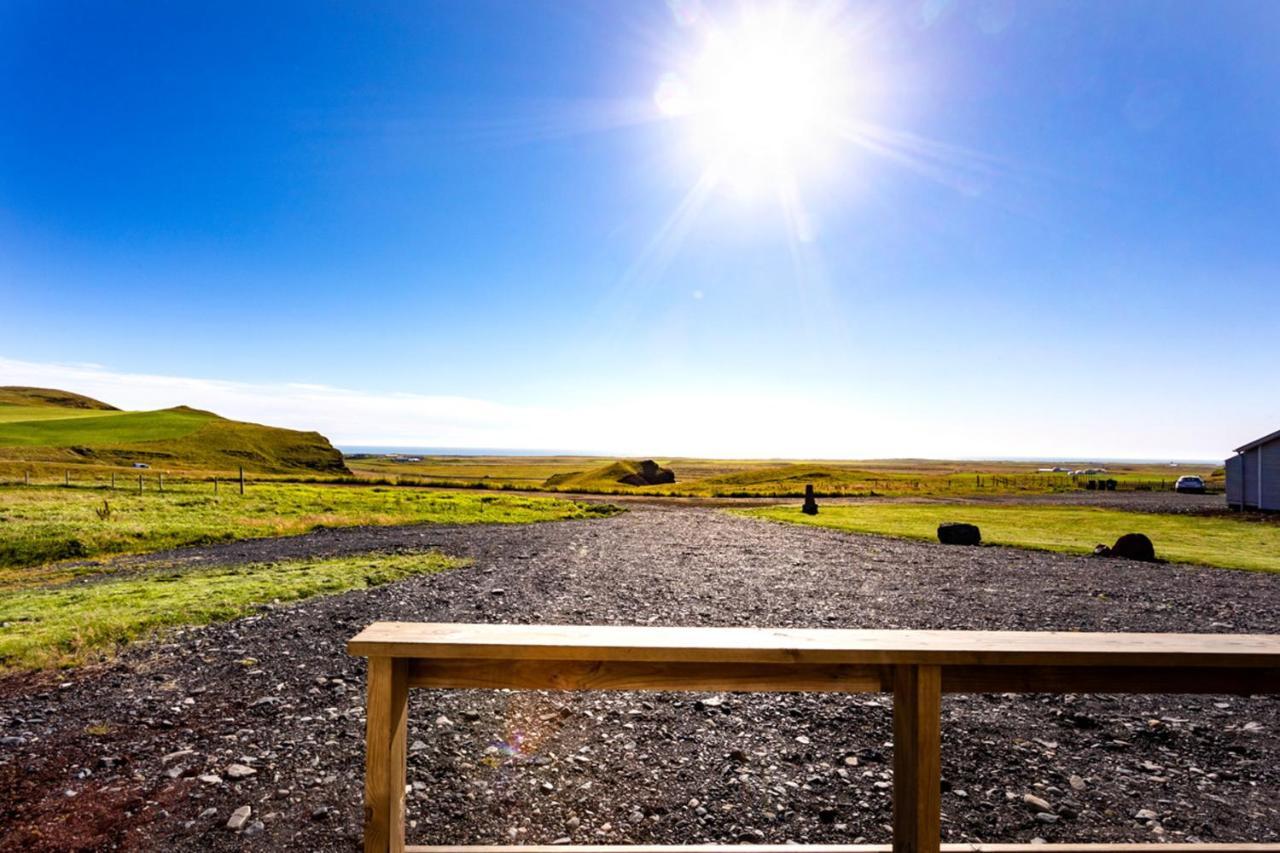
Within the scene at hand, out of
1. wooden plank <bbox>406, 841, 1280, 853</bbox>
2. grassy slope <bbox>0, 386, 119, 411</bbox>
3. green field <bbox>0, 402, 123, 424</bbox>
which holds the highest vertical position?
grassy slope <bbox>0, 386, 119, 411</bbox>

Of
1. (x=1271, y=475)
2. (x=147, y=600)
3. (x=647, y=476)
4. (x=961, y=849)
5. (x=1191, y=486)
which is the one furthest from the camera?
(x=647, y=476)

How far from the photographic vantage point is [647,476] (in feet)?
285

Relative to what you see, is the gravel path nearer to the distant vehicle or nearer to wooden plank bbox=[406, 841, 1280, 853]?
wooden plank bbox=[406, 841, 1280, 853]

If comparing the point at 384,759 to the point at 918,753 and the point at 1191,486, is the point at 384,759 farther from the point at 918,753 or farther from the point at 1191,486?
the point at 1191,486

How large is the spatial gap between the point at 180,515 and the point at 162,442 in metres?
87.9

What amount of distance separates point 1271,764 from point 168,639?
1371cm

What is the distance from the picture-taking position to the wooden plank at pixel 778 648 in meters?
2.80

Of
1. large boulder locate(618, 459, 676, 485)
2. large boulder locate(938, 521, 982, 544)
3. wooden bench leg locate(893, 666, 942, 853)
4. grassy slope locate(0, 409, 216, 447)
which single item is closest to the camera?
wooden bench leg locate(893, 666, 942, 853)

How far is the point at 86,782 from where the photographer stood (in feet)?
16.8

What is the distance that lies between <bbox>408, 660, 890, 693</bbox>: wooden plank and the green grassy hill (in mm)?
91988

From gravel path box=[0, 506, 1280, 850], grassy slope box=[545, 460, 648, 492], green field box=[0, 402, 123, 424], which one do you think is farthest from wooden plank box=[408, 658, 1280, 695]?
green field box=[0, 402, 123, 424]

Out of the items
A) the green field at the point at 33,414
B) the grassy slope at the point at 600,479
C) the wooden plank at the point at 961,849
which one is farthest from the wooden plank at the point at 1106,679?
the green field at the point at 33,414

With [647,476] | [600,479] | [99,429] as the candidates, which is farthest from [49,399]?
[647,476]

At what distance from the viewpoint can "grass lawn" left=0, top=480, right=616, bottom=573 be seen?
19422 mm
